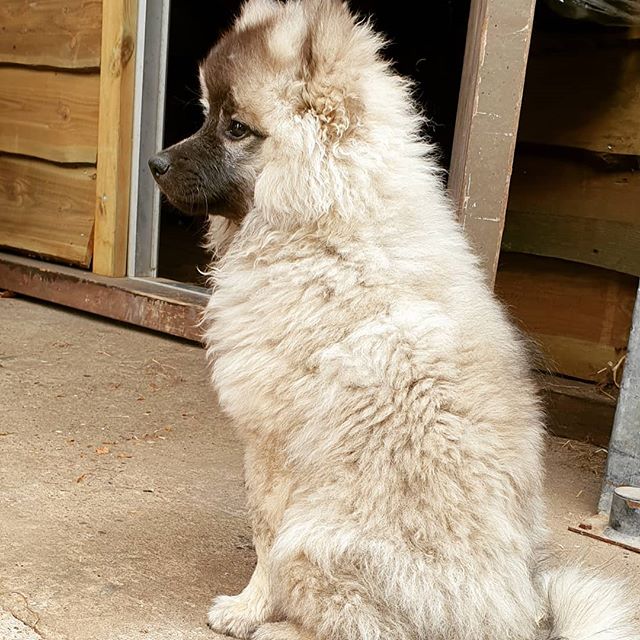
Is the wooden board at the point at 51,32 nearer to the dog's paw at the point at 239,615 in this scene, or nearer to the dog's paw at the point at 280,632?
the dog's paw at the point at 239,615

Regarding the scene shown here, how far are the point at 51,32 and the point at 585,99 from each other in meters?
3.10

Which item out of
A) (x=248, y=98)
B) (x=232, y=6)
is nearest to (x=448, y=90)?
(x=232, y=6)

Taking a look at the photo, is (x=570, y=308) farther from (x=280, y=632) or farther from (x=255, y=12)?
(x=280, y=632)

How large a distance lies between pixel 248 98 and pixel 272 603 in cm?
130

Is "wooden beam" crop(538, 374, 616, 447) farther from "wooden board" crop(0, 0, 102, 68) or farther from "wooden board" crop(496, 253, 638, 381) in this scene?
"wooden board" crop(0, 0, 102, 68)

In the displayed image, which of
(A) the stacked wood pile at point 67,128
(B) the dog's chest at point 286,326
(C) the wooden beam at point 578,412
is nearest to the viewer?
(B) the dog's chest at point 286,326

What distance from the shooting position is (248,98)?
Answer: 87.4 inches

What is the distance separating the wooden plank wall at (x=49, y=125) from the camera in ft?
16.3

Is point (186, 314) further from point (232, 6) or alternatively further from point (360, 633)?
point (232, 6)

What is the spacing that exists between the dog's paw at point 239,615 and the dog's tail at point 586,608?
727 mm

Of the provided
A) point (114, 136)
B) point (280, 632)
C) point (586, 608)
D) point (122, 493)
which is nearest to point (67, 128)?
point (114, 136)

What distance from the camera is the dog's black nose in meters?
2.36

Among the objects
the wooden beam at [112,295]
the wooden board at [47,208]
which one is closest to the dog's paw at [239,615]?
the wooden beam at [112,295]

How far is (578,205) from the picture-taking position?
4410 millimetres
